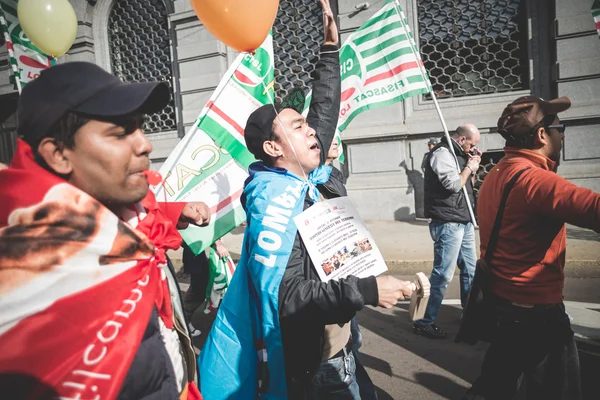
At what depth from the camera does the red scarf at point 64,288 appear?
91 cm

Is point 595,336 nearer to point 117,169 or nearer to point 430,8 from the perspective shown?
point 117,169

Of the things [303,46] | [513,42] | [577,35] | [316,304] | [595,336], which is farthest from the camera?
[303,46]

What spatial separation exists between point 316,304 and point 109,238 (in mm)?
788

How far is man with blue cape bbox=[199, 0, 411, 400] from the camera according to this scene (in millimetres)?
1532

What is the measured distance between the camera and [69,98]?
40.3 inches

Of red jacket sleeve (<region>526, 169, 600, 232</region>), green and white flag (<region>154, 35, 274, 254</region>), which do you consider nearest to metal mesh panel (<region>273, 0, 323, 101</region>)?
green and white flag (<region>154, 35, 274, 254</region>)

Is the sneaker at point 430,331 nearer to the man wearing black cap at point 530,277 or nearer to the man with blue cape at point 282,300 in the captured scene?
the man wearing black cap at point 530,277

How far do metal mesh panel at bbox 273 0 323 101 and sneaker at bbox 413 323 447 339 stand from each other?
6.40 metres

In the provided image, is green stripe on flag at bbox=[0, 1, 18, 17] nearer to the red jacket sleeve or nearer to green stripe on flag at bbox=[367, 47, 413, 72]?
green stripe on flag at bbox=[367, 47, 413, 72]

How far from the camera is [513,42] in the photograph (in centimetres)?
765

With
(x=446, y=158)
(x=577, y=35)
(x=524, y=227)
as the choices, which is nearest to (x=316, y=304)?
(x=524, y=227)

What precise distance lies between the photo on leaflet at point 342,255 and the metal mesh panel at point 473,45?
727cm

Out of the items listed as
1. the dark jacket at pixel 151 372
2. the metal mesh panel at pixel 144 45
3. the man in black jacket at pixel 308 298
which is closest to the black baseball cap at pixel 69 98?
the dark jacket at pixel 151 372

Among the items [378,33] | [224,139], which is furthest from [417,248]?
[224,139]
